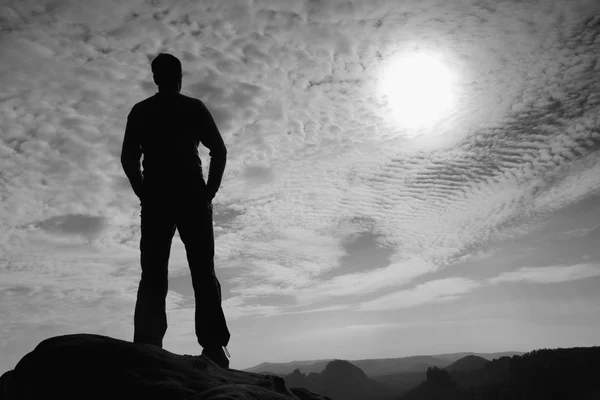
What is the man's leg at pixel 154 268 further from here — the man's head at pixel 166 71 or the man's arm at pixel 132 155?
the man's head at pixel 166 71

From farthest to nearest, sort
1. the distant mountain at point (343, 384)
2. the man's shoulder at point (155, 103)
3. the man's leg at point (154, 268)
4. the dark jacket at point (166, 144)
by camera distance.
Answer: the distant mountain at point (343, 384)
the man's shoulder at point (155, 103)
the dark jacket at point (166, 144)
the man's leg at point (154, 268)

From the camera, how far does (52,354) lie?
113 inches

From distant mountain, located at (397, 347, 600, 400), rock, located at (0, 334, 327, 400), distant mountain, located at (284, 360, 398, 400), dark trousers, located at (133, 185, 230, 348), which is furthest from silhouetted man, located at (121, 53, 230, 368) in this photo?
distant mountain, located at (284, 360, 398, 400)

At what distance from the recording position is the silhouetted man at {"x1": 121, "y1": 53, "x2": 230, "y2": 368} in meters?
4.93

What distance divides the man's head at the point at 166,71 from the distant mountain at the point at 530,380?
145368 mm

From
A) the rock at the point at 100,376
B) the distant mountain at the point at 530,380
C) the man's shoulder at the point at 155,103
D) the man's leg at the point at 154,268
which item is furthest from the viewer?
the distant mountain at the point at 530,380

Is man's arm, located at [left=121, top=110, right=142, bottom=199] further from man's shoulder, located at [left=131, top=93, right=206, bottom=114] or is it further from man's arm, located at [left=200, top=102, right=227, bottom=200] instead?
man's arm, located at [left=200, top=102, right=227, bottom=200]

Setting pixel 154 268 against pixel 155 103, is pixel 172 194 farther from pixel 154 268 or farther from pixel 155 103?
pixel 155 103

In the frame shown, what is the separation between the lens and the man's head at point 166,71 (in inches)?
210

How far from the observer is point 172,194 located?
5.06 m

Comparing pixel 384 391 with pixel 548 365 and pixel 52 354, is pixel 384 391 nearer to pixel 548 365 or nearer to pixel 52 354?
pixel 548 365

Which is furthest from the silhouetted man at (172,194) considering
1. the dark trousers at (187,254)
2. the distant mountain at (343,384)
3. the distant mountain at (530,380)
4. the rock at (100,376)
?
the distant mountain at (343,384)

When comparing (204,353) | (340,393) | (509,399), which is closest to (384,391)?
(340,393)

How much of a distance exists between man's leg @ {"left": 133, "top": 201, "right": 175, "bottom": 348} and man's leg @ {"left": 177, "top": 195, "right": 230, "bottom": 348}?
0.78 ft
